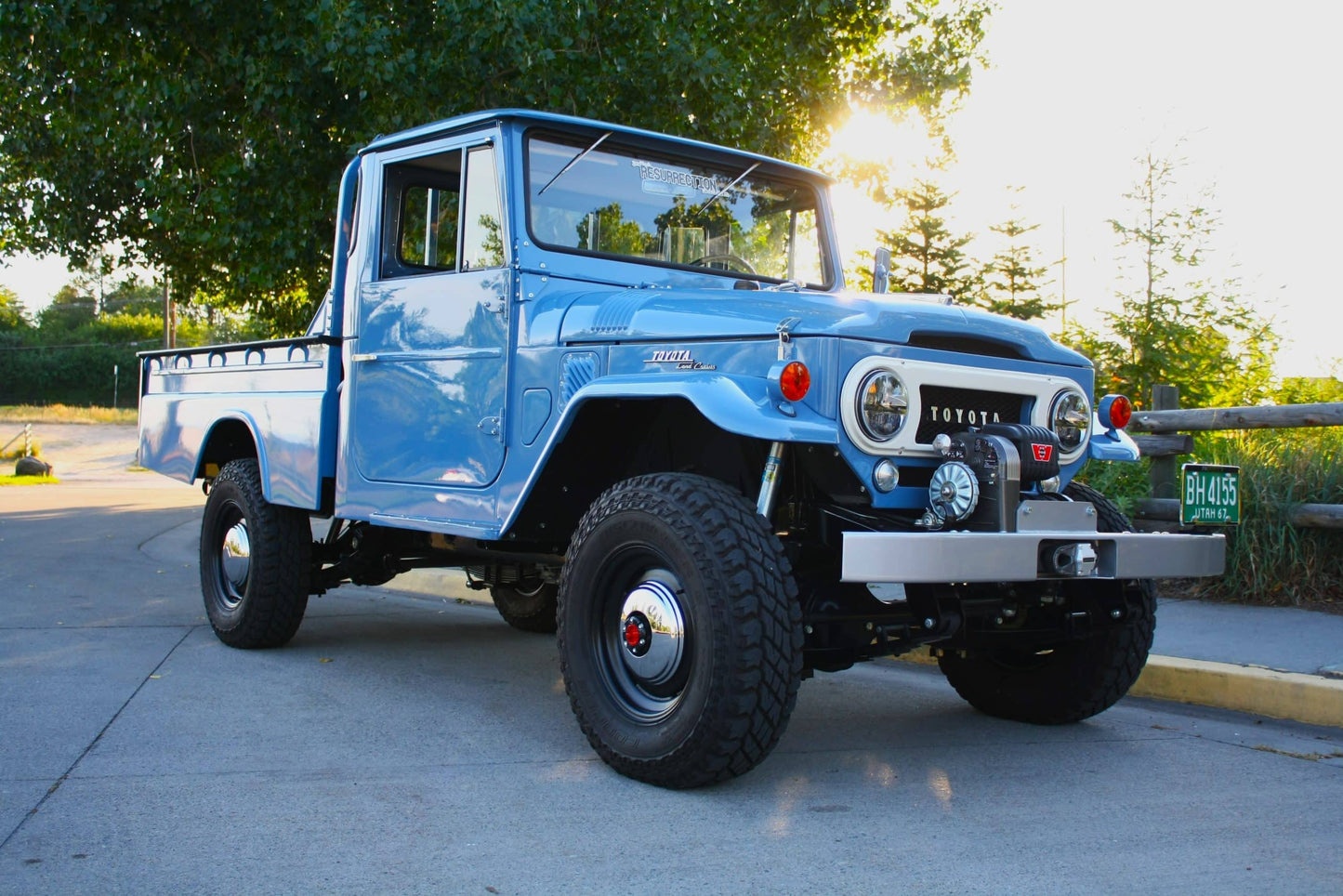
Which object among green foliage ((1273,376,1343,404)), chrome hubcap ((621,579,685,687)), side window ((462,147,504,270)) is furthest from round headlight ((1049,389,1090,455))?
green foliage ((1273,376,1343,404))

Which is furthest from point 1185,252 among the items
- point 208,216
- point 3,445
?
point 3,445

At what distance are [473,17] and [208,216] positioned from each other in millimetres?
3639

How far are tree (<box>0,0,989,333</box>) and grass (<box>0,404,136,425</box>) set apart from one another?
3786 cm

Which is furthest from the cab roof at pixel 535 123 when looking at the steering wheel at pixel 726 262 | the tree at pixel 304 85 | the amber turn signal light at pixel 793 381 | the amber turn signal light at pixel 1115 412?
the tree at pixel 304 85

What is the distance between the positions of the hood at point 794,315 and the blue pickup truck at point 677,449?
0.6 inches

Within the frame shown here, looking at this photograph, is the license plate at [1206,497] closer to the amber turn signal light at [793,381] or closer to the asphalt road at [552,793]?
the asphalt road at [552,793]

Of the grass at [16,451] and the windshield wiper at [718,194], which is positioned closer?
the windshield wiper at [718,194]

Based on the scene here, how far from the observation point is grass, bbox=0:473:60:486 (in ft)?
76.5

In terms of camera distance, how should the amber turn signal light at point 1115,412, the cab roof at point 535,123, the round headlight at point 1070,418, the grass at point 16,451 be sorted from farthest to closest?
the grass at point 16,451, the cab roof at point 535,123, the amber turn signal light at point 1115,412, the round headlight at point 1070,418

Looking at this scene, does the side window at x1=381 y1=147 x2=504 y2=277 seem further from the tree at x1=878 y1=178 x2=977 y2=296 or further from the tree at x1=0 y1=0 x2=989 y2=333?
the tree at x1=878 y1=178 x2=977 y2=296

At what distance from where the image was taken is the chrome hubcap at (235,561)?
6621 millimetres

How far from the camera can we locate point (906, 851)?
3.50 m

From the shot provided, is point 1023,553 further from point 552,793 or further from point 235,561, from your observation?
point 235,561

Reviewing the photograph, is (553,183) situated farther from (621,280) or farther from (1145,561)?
(1145,561)
